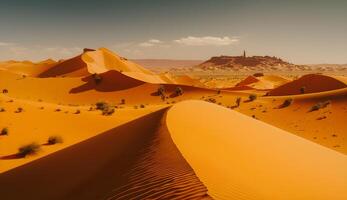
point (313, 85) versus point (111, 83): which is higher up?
point (111, 83)

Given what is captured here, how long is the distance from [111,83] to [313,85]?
26770 mm

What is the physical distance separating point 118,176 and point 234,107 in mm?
27061

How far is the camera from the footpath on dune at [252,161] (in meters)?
7.05

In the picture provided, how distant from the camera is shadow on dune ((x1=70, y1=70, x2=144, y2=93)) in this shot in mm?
50938

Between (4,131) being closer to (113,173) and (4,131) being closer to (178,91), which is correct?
(113,173)

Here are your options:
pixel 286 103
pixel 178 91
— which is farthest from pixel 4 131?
pixel 178 91

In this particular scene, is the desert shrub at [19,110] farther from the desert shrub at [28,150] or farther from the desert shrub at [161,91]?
the desert shrub at [161,91]

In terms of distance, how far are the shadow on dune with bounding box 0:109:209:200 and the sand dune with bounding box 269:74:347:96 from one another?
33.2 meters

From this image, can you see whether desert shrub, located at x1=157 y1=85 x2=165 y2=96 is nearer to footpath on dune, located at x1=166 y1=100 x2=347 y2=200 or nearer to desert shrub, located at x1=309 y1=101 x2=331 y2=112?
desert shrub, located at x1=309 y1=101 x2=331 y2=112

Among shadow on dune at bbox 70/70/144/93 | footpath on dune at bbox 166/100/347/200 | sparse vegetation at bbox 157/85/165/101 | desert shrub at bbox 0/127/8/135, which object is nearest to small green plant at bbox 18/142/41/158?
desert shrub at bbox 0/127/8/135

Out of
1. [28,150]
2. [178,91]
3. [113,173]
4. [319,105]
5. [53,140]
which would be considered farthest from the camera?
[178,91]

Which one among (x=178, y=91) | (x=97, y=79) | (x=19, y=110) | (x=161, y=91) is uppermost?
(x=19, y=110)

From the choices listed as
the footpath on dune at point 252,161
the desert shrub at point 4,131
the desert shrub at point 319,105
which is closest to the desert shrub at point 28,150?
the desert shrub at point 4,131

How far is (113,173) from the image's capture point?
9.07 m
